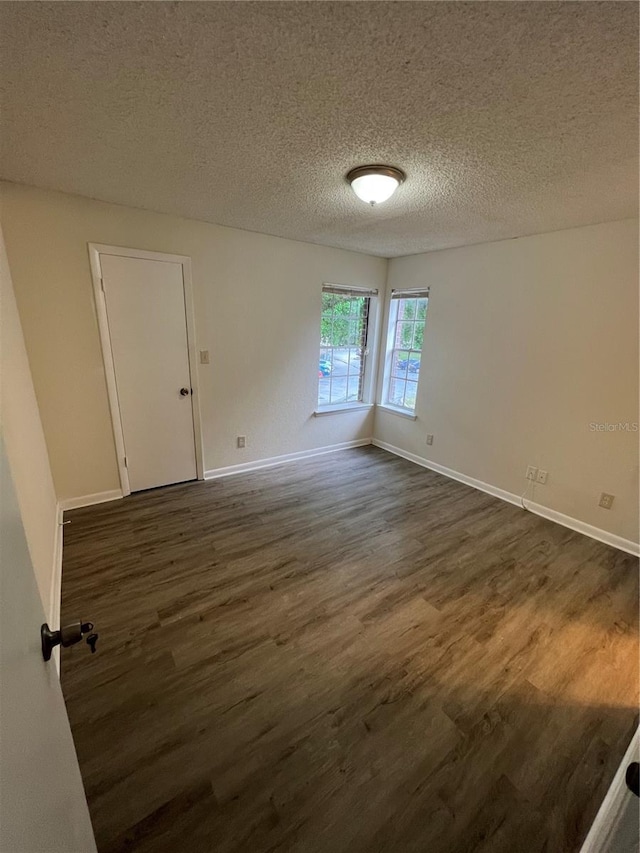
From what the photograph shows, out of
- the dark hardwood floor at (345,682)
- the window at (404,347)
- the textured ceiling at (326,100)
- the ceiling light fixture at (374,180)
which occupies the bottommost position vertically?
the dark hardwood floor at (345,682)

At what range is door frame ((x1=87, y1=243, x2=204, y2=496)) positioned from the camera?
260 cm

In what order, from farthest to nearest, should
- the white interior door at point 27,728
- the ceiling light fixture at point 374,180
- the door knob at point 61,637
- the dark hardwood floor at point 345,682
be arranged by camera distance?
1. the ceiling light fixture at point 374,180
2. the dark hardwood floor at point 345,682
3. the door knob at point 61,637
4. the white interior door at point 27,728

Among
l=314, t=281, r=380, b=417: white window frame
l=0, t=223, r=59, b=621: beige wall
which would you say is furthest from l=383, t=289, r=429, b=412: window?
l=0, t=223, r=59, b=621: beige wall

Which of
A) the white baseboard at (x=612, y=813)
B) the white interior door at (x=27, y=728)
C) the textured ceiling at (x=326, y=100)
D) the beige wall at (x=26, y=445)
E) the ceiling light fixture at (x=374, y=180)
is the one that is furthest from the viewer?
the ceiling light fixture at (x=374, y=180)

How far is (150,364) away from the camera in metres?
2.96

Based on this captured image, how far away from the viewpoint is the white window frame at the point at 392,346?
12.9 ft

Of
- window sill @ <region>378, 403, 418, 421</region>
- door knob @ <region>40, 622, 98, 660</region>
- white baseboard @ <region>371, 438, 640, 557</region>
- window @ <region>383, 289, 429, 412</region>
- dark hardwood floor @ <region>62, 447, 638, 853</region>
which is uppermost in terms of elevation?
window @ <region>383, 289, 429, 412</region>

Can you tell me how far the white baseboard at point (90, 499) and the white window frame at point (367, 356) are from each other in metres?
2.19

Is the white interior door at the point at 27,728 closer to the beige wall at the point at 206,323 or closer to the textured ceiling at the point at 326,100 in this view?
the textured ceiling at the point at 326,100

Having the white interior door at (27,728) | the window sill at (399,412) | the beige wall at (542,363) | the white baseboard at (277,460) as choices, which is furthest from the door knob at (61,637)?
the window sill at (399,412)

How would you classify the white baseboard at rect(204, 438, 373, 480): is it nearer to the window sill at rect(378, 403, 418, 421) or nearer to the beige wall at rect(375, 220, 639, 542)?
the window sill at rect(378, 403, 418, 421)

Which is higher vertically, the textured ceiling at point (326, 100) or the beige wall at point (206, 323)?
the textured ceiling at point (326, 100)

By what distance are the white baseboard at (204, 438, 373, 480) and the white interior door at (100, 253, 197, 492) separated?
1.14ft

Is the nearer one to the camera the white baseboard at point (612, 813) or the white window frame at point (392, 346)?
the white baseboard at point (612, 813)
